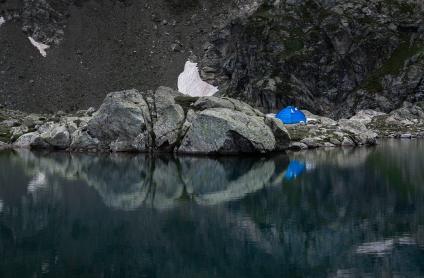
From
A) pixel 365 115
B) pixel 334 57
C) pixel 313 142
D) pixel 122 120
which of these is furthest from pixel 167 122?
pixel 334 57

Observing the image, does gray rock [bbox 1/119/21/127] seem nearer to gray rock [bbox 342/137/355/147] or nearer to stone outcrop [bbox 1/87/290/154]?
stone outcrop [bbox 1/87/290/154]

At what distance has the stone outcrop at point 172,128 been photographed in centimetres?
6588

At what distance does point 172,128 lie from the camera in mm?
71750

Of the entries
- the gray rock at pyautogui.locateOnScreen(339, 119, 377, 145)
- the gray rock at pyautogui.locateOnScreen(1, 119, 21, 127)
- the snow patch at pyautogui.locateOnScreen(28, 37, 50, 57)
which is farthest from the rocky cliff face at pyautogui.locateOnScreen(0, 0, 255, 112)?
the gray rock at pyautogui.locateOnScreen(339, 119, 377, 145)

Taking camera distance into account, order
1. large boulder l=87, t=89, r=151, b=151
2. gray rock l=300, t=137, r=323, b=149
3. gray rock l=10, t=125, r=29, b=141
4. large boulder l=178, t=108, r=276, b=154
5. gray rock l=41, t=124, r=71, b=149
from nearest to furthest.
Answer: large boulder l=178, t=108, r=276, b=154
large boulder l=87, t=89, r=151, b=151
gray rock l=300, t=137, r=323, b=149
gray rock l=41, t=124, r=71, b=149
gray rock l=10, t=125, r=29, b=141

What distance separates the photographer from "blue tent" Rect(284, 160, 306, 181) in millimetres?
48750

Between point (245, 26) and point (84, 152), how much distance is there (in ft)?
284

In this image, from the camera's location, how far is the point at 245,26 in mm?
149000

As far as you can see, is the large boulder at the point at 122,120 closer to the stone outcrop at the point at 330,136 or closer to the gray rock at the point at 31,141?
the gray rock at the point at 31,141

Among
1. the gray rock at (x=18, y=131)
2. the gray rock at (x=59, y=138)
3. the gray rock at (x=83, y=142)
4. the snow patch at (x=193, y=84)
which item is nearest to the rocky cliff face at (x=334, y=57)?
the snow patch at (x=193, y=84)

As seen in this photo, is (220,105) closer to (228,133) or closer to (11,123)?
(228,133)

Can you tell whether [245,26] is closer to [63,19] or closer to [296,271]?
[63,19]

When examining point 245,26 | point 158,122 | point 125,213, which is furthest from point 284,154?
point 245,26

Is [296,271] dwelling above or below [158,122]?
below
